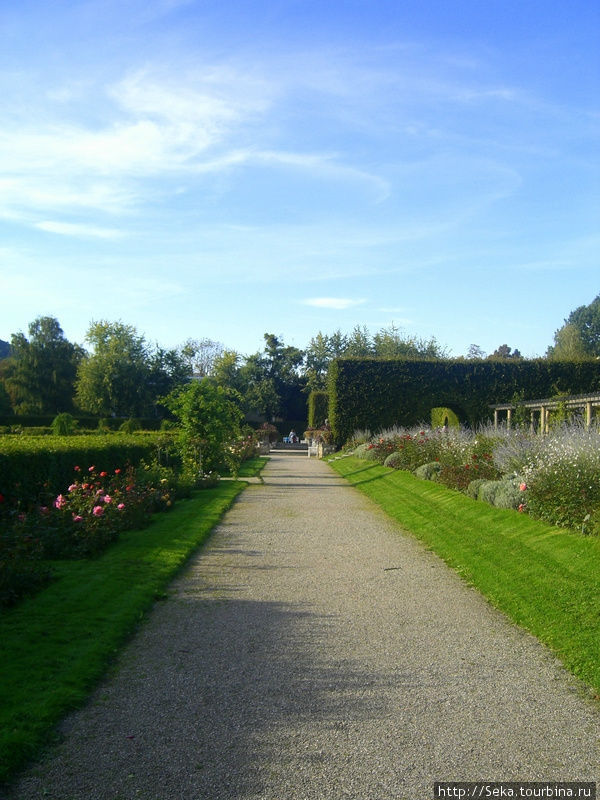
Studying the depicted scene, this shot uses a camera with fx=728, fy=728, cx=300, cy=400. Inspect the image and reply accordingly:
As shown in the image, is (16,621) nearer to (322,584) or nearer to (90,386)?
(322,584)

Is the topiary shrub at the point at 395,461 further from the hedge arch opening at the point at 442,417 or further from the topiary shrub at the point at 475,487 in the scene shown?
the hedge arch opening at the point at 442,417

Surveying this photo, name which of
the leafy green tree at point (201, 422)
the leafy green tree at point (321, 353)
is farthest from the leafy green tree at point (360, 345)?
the leafy green tree at point (201, 422)

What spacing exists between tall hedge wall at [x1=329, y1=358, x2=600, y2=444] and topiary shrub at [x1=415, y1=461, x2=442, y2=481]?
17.1 metres

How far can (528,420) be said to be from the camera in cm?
2733

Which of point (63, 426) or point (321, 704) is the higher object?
point (63, 426)

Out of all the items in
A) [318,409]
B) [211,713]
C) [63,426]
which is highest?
[318,409]

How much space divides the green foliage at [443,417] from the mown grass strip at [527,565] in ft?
56.6

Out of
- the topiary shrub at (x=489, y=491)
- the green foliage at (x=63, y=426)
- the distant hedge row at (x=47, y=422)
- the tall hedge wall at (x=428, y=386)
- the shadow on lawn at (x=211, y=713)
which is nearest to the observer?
the shadow on lawn at (x=211, y=713)

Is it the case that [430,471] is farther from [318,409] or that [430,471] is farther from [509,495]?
[318,409]

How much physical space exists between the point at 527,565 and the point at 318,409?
45.5 metres

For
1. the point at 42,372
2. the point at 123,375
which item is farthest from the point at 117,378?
the point at 42,372

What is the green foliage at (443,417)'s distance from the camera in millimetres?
30906

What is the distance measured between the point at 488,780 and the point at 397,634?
2.48 meters

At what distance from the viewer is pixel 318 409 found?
5344cm
